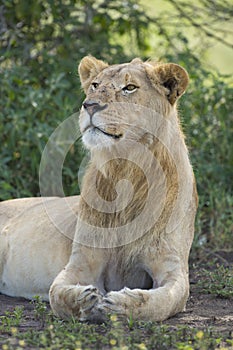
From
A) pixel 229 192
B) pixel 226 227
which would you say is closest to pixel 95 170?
pixel 226 227

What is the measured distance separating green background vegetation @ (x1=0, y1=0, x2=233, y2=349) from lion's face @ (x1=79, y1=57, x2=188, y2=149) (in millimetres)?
1707

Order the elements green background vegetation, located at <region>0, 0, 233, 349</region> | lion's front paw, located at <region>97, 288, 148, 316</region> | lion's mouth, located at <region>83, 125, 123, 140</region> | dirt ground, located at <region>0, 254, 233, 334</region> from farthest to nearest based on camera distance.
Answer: green background vegetation, located at <region>0, 0, 233, 349</region> → lion's mouth, located at <region>83, 125, 123, 140</region> → dirt ground, located at <region>0, 254, 233, 334</region> → lion's front paw, located at <region>97, 288, 148, 316</region>

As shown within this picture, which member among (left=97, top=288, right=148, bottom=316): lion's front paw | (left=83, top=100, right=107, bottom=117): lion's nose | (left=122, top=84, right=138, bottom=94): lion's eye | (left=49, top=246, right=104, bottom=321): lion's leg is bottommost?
(left=49, top=246, right=104, bottom=321): lion's leg

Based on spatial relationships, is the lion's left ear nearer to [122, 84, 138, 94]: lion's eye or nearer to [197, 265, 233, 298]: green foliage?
[122, 84, 138, 94]: lion's eye

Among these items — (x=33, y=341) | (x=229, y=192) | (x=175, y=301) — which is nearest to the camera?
(x=33, y=341)

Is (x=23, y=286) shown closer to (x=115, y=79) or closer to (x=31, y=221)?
(x=31, y=221)

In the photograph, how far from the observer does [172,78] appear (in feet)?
12.6

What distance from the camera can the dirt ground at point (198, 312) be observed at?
3484 mm

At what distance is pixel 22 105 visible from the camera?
620 centimetres

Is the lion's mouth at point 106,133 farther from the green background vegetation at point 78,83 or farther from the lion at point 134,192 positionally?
the green background vegetation at point 78,83

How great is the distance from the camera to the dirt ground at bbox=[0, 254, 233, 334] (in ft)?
11.4

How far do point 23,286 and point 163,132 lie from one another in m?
1.18

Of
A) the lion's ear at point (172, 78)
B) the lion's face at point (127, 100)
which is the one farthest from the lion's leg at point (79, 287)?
the lion's ear at point (172, 78)

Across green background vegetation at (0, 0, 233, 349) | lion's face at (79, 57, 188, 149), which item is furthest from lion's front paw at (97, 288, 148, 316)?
green background vegetation at (0, 0, 233, 349)
